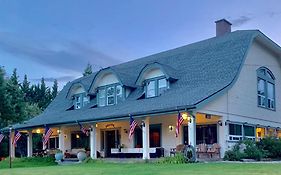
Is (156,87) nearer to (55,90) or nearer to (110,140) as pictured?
(110,140)

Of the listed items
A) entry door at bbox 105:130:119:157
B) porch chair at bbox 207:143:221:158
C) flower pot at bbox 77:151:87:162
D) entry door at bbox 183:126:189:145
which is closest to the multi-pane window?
entry door at bbox 105:130:119:157

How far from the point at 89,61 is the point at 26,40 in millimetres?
24694

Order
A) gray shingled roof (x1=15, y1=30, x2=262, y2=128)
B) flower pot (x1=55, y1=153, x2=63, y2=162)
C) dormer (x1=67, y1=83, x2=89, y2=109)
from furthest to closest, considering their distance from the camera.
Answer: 1. dormer (x1=67, y1=83, x2=89, y2=109)
2. flower pot (x1=55, y1=153, x2=63, y2=162)
3. gray shingled roof (x1=15, y1=30, x2=262, y2=128)

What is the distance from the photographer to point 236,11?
25328 millimetres

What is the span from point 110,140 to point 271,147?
Result: 10792mm

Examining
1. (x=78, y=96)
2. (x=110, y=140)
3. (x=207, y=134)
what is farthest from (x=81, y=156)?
(x=207, y=134)

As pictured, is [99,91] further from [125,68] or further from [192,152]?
[192,152]

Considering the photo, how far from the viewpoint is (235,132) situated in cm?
2253

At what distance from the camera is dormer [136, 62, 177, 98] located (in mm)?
24119

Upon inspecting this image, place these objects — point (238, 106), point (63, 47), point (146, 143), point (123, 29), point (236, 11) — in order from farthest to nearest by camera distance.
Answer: point (63, 47) → point (123, 29) → point (236, 11) → point (238, 106) → point (146, 143)

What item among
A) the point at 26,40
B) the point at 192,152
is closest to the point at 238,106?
the point at 192,152

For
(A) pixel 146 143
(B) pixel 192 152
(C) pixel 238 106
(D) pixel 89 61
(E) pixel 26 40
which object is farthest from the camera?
(D) pixel 89 61

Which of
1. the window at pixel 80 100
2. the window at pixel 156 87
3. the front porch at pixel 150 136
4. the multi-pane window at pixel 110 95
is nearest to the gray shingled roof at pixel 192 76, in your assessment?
the window at pixel 156 87

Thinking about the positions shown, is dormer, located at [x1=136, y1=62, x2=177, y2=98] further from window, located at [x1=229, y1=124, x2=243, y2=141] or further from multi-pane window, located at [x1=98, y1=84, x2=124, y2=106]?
window, located at [x1=229, y1=124, x2=243, y2=141]
